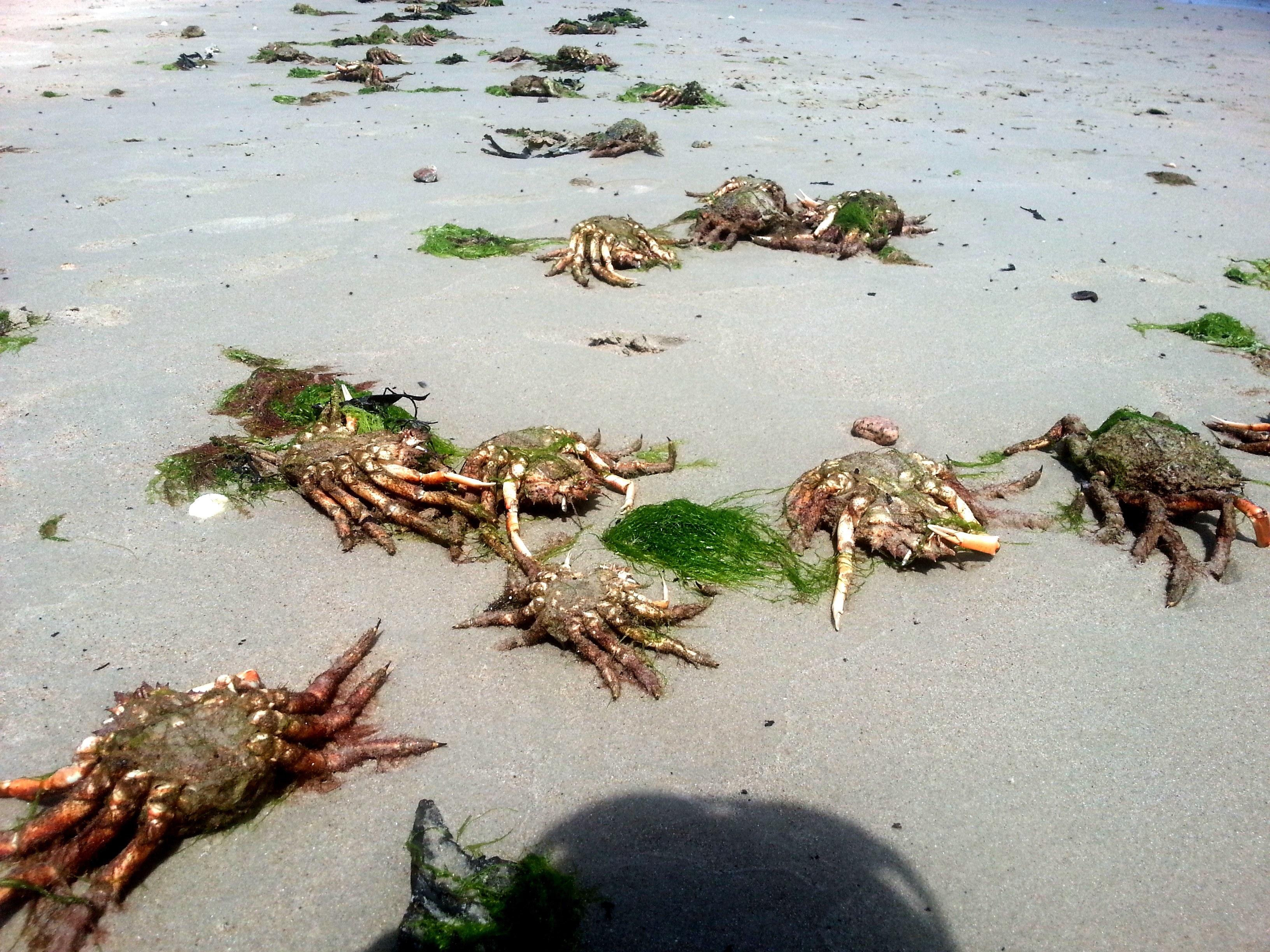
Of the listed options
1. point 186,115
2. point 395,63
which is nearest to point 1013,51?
point 395,63

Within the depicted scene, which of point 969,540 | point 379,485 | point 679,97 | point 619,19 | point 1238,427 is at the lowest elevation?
point 379,485

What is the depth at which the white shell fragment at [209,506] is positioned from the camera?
4.82 meters

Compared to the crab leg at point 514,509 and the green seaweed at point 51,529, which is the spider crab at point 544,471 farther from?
the green seaweed at point 51,529

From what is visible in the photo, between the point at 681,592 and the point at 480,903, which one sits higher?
the point at 480,903

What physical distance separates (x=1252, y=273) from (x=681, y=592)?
7.97 meters

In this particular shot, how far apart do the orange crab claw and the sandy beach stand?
94 mm

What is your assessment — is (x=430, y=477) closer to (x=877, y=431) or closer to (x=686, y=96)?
(x=877, y=431)

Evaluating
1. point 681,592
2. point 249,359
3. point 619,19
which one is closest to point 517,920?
point 681,592

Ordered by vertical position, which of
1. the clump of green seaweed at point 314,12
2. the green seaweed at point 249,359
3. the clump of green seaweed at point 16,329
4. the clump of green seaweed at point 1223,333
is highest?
the clump of green seaweed at point 314,12

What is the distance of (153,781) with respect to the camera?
9.55 ft

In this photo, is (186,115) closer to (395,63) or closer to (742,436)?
(395,63)

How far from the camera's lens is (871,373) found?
21.5ft

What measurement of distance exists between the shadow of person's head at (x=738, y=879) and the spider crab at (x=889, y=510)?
1301 mm

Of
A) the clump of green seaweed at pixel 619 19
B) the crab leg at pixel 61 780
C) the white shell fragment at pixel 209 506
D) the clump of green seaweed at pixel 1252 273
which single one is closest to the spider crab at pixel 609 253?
the white shell fragment at pixel 209 506
